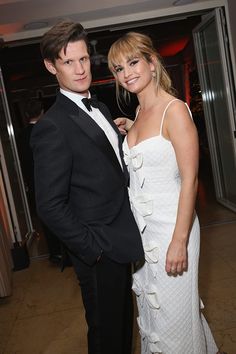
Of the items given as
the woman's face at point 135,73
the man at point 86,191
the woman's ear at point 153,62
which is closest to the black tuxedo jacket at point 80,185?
the man at point 86,191

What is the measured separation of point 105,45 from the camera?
792cm

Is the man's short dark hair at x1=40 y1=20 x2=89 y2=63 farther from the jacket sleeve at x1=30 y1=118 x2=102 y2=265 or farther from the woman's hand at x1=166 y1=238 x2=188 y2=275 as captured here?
the woman's hand at x1=166 y1=238 x2=188 y2=275

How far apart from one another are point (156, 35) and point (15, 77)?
13.6 feet

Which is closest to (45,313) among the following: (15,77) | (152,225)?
(152,225)

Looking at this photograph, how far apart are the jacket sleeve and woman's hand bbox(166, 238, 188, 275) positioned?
1.10 ft

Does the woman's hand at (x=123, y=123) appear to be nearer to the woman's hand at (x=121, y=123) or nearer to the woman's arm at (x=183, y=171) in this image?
the woman's hand at (x=121, y=123)

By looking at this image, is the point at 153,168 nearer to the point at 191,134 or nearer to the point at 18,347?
the point at 191,134

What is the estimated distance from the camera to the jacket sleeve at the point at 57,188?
1.53 meters

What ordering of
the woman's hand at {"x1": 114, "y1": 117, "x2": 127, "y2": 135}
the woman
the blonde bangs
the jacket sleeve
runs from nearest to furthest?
the jacket sleeve
the woman
the blonde bangs
the woman's hand at {"x1": 114, "y1": 117, "x2": 127, "y2": 135}

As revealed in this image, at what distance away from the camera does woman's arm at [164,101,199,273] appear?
62.6 inches

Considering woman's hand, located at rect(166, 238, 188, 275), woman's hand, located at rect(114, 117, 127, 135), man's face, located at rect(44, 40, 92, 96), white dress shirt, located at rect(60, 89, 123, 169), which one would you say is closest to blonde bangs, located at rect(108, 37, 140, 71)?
man's face, located at rect(44, 40, 92, 96)

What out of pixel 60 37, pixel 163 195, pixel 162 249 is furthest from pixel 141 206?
pixel 60 37

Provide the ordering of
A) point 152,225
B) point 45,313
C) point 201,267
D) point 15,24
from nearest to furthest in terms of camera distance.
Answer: point 152,225, point 45,313, point 201,267, point 15,24

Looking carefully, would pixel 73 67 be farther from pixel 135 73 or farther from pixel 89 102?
pixel 135 73
